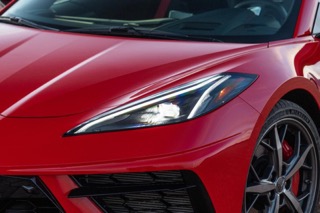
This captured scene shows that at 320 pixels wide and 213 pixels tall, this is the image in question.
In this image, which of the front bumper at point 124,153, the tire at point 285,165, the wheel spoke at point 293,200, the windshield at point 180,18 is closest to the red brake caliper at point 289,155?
the tire at point 285,165

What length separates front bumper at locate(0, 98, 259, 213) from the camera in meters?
2.38

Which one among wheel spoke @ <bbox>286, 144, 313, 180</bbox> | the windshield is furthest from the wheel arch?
the windshield

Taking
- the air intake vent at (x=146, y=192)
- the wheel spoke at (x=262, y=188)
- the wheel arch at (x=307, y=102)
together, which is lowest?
the air intake vent at (x=146, y=192)

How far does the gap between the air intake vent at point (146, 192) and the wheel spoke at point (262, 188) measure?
0.35 metres

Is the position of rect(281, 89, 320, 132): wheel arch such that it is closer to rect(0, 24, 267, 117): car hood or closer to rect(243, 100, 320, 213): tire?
rect(243, 100, 320, 213): tire

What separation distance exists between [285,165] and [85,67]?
43.4 inches

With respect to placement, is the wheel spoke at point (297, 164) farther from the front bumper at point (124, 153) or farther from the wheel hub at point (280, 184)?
the front bumper at point (124, 153)

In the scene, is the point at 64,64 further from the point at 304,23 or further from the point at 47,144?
the point at 304,23

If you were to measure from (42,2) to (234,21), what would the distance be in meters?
1.26

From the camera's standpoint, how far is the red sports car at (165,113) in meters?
2.42

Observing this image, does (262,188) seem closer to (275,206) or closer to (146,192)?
(275,206)

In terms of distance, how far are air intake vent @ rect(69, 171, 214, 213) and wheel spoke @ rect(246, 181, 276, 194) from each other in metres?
0.35

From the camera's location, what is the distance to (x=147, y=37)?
3283 millimetres

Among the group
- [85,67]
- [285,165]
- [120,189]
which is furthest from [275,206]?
[85,67]
